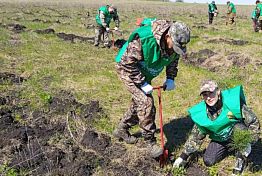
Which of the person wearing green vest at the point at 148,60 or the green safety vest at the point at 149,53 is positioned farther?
the green safety vest at the point at 149,53

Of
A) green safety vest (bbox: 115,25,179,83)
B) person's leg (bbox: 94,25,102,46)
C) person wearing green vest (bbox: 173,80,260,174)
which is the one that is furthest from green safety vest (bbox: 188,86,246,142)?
person's leg (bbox: 94,25,102,46)

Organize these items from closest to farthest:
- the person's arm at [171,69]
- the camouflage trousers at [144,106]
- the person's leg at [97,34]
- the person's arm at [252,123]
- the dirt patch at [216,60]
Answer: the person's arm at [252,123]
the camouflage trousers at [144,106]
the person's arm at [171,69]
the dirt patch at [216,60]
the person's leg at [97,34]

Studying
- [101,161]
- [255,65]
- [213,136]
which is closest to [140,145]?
[101,161]

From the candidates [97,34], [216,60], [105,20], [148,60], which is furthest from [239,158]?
[97,34]

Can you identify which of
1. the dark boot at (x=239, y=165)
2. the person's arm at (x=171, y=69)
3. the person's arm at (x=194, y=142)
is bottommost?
the dark boot at (x=239, y=165)

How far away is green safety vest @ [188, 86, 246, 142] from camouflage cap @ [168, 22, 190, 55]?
886 millimetres

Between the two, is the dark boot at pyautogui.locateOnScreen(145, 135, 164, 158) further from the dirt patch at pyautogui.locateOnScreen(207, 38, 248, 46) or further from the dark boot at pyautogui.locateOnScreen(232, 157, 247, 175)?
the dirt patch at pyautogui.locateOnScreen(207, 38, 248, 46)

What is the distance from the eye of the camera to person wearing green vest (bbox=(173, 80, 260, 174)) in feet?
14.4

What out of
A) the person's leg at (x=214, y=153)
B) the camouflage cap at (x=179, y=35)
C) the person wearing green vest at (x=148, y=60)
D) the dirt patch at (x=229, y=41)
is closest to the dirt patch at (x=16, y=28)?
the dirt patch at (x=229, y=41)

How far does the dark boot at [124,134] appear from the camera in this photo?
5648 millimetres

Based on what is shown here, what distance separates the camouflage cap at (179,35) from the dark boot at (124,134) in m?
1.84

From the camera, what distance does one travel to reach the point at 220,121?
4.61 meters

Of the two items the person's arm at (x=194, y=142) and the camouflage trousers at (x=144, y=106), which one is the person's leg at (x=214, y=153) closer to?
the person's arm at (x=194, y=142)

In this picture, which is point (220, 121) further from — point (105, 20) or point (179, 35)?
point (105, 20)
